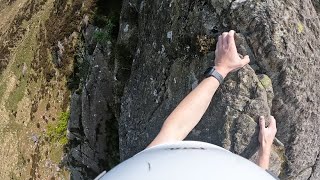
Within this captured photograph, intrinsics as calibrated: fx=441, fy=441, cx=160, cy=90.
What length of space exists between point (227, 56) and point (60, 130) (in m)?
17.2

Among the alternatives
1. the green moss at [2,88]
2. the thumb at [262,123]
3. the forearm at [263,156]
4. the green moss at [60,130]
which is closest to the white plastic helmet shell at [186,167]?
the forearm at [263,156]

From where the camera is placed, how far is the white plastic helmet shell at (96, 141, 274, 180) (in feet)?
17.0

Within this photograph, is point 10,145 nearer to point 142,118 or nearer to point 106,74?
point 106,74

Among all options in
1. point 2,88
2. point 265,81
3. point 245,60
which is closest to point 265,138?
point 265,81

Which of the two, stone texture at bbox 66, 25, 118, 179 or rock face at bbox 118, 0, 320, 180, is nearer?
rock face at bbox 118, 0, 320, 180

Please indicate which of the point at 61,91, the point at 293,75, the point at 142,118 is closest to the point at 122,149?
the point at 142,118

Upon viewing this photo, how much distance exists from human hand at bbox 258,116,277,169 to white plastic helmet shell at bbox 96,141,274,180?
5.67 m

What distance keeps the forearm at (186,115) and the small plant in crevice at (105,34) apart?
35.0ft

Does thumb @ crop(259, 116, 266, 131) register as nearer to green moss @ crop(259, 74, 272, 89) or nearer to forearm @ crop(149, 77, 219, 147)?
green moss @ crop(259, 74, 272, 89)

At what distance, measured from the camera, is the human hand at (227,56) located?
1035cm

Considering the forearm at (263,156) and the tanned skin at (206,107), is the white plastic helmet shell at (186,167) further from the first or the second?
the forearm at (263,156)

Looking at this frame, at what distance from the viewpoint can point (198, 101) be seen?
945cm

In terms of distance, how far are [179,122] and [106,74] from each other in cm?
1163

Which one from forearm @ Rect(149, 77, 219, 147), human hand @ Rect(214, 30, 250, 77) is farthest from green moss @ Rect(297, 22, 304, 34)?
forearm @ Rect(149, 77, 219, 147)
